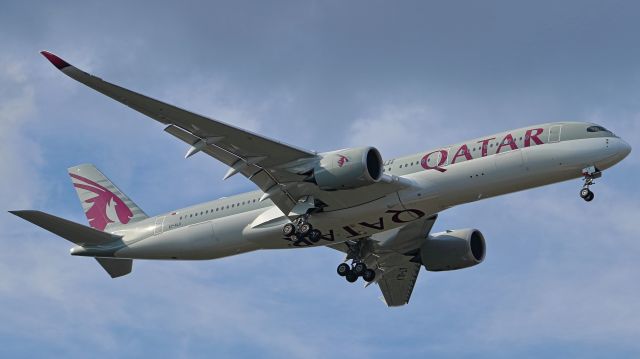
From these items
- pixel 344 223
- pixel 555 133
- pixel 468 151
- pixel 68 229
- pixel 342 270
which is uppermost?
pixel 555 133

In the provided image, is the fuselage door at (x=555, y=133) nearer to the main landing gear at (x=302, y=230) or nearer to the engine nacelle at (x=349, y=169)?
the engine nacelle at (x=349, y=169)

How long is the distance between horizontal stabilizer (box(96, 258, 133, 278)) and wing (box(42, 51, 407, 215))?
32.4 ft

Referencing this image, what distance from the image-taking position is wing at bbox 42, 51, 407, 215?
39469 millimetres

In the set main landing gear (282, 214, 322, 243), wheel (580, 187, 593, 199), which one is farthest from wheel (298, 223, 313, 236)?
wheel (580, 187, 593, 199)

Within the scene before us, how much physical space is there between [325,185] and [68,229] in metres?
13.3

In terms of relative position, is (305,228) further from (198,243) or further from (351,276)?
(198,243)

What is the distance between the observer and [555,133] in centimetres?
4156

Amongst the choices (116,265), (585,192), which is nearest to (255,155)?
(116,265)

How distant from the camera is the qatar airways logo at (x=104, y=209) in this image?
52.8 metres

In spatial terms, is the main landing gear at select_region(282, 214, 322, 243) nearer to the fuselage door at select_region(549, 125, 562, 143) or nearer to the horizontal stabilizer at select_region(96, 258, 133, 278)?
the horizontal stabilizer at select_region(96, 258, 133, 278)

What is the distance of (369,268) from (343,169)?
9.70 meters

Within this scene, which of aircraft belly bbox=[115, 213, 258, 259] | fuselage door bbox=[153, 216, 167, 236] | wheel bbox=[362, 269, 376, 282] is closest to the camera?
aircraft belly bbox=[115, 213, 258, 259]

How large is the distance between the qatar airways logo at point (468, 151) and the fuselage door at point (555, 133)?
1.27 ft

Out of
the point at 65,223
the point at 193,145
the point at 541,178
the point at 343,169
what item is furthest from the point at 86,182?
the point at 541,178
